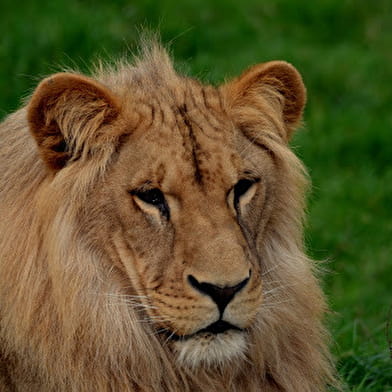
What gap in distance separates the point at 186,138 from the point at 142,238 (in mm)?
441

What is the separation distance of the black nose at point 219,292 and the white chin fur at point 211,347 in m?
0.15

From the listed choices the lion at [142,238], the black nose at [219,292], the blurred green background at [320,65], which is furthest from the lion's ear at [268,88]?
the blurred green background at [320,65]

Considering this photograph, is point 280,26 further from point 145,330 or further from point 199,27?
point 145,330

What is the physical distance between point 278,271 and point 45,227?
1.03 metres

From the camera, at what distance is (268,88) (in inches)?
189

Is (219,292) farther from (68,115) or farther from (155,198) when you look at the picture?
(68,115)

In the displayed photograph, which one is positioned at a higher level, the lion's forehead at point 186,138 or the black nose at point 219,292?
the lion's forehead at point 186,138

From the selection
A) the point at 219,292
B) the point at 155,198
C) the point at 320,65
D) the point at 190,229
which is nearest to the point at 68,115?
the point at 155,198

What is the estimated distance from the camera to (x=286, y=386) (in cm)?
485

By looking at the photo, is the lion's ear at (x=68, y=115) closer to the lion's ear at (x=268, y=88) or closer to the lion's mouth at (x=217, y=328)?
the lion's ear at (x=268, y=88)

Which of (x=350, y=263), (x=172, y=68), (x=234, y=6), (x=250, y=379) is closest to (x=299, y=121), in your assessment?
(x=172, y=68)

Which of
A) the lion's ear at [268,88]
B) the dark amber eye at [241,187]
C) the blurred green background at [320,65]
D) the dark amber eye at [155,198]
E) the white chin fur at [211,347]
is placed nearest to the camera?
the white chin fur at [211,347]

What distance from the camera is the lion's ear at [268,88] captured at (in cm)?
475

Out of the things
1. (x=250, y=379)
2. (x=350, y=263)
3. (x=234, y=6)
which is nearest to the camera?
(x=250, y=379)
